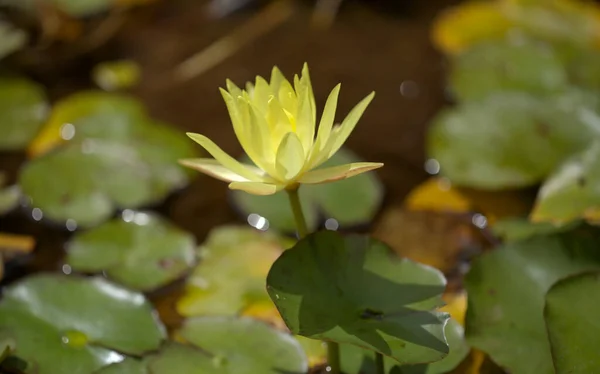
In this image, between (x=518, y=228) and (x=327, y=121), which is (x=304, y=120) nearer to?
(x=327, y=121)

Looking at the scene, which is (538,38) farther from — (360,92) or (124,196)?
(124,196)

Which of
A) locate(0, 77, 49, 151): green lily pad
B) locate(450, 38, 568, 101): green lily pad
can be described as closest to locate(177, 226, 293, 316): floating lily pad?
locate(0, 77, 49, 151): green lily pad

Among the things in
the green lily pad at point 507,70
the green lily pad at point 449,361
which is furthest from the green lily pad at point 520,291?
the green lily pad at point 507,70

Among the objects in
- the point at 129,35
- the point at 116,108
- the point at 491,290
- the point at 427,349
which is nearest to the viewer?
the point at 427,349

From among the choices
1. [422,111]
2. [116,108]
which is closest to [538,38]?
[422,111]

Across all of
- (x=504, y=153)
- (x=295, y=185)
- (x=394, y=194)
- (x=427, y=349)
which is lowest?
(x=394, y=194)

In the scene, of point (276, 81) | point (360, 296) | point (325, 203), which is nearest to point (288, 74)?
point (325, 203)

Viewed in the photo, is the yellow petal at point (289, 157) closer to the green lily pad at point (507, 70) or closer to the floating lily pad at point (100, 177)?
the floating lily pad at point (100, 177)
